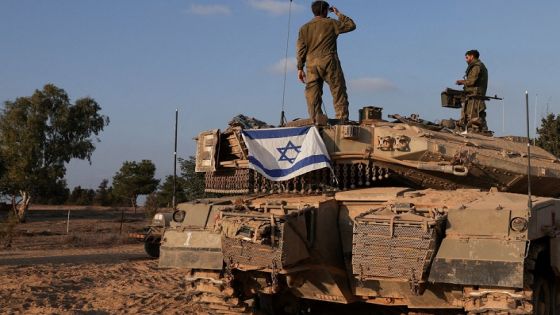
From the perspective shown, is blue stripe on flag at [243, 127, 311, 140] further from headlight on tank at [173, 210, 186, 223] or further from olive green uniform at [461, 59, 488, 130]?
olive green uniform at [461, 59, 488, 130]

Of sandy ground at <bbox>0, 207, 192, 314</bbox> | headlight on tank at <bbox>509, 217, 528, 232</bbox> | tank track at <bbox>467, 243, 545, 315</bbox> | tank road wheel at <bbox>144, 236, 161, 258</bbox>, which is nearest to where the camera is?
tank track at <bbox>467, 243, 545, 315</bbox>

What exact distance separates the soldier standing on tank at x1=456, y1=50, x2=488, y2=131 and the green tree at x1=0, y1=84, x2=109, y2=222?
3400 centimetres

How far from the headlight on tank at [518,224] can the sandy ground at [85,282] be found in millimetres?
5154

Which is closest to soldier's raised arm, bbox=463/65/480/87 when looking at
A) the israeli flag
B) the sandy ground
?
the israeli flag

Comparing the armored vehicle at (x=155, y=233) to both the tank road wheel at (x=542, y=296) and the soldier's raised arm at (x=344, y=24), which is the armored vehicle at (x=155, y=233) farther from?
the tank road wheel at (x=542, y=296)

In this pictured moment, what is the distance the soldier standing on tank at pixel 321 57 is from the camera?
9422 millimetres

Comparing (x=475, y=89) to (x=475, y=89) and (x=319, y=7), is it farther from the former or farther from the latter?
(x=319, y=7)

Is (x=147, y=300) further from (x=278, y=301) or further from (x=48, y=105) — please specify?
(x=48, y=105)

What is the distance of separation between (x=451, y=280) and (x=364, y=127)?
255 cm

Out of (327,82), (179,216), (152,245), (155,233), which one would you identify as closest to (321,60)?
(327,82)

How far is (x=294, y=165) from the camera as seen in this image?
855cm

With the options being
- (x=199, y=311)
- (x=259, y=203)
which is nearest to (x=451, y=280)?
(x=259, y=203)

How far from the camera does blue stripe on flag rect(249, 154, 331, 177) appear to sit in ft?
27.3

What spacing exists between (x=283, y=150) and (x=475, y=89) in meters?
3.80
